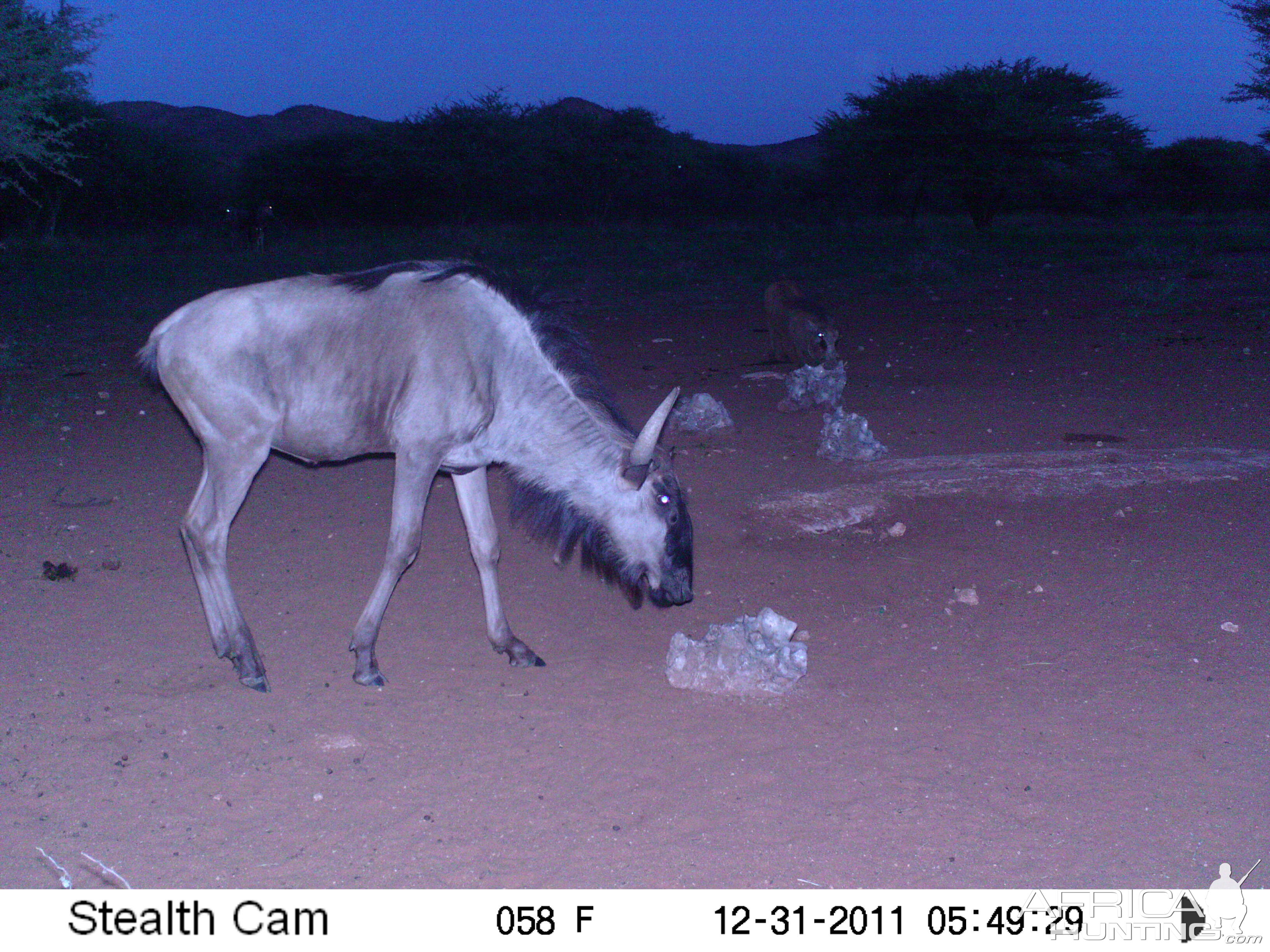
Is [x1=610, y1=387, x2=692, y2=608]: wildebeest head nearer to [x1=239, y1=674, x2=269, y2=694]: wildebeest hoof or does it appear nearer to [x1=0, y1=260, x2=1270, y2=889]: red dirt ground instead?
[x1=0, y1=260, x2=1270, y2=889]: red dirt ground

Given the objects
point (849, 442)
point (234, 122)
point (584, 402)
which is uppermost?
point (234, 122)

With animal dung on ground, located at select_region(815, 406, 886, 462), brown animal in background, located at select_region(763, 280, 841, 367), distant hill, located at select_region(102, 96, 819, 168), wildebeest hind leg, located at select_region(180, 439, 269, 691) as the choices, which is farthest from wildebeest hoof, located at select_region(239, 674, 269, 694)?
distant hill, located at select_region(102, 96, 819, 168)

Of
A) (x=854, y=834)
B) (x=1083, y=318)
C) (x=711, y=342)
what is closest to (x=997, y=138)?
(x=1083, y=318)

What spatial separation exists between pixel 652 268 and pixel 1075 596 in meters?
15.8

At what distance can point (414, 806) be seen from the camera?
138 inches

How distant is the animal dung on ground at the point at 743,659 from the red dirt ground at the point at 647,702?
74 millimetres

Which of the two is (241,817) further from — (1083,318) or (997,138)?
(997,138)

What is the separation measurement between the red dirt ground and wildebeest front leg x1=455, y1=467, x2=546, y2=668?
0.28ft

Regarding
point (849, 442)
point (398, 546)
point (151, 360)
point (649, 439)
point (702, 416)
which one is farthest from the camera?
point (702, 416)

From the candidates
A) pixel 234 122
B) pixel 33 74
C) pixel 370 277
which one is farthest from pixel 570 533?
pixel 234 122

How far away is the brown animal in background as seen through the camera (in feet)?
32.6

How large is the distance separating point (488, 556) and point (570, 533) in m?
0.42

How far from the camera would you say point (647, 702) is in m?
4.25

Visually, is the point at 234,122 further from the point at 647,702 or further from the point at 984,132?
the point at 647,702
